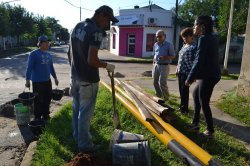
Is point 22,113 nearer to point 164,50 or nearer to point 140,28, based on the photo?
point 164,50

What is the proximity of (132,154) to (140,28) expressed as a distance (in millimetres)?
25530

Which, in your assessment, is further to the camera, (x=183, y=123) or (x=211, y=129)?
(x=183, y=123)

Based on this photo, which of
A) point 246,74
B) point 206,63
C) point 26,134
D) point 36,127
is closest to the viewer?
point 206,63

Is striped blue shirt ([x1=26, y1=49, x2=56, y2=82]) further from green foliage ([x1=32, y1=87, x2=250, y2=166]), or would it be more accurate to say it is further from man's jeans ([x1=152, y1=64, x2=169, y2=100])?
man's jeans ([x1=152, y1=64, x2=169, y2=100])

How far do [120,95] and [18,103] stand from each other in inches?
88.9

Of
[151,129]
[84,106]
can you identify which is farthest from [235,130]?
[84,106]

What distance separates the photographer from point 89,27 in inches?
155

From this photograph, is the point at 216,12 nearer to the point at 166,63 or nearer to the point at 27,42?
the point at 166,63

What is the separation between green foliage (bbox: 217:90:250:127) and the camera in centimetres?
604

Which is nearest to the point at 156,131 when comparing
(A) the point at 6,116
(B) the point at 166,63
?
(B) the point at 166,63

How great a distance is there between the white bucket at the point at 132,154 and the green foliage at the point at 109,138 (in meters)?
0.45

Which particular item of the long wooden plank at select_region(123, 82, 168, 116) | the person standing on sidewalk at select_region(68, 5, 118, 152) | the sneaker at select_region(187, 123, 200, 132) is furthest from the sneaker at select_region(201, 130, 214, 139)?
the person standing on sidewalk at select_region(68, 5, 118, 152)

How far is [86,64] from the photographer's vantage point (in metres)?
4.11

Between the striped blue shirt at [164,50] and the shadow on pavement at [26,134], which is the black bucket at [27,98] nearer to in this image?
the shadow on pavement at [26,134]
